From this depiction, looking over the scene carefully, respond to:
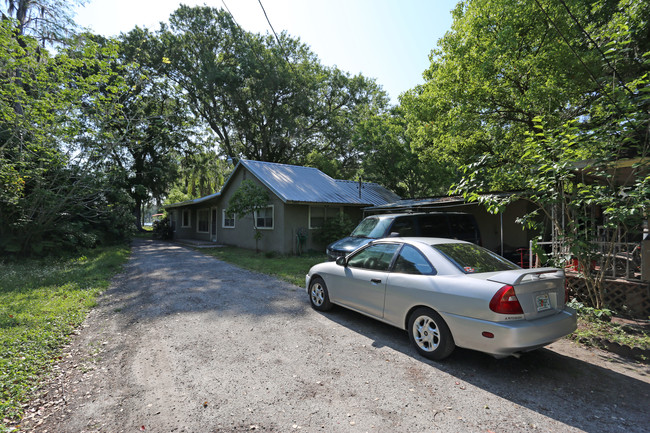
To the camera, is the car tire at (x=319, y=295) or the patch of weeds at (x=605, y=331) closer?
the patch of weeds at (x=605, y=331)

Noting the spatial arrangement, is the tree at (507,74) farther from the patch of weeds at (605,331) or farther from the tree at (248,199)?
the tree at (248,199)

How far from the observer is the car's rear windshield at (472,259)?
4016 millimetres

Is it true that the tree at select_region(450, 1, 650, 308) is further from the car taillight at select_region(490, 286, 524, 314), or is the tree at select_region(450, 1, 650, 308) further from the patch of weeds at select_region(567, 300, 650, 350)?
the car taillight at select_region(490, 286, 524, 314)

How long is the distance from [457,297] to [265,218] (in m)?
12.9

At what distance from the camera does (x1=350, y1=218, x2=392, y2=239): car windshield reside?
349 inches

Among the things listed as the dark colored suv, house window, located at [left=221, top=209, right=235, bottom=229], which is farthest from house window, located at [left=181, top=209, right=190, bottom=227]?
the dark colored suv

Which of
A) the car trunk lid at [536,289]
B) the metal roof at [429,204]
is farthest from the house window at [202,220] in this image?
the car trunk lid at [536,289]

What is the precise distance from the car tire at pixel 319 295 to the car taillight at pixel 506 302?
9.70 feet

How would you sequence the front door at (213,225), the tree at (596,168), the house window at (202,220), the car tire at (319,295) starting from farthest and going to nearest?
1. the house window at (202,220)
2. the front door at (213,225)
3. the car tire at (319,295)
4. the tree at (596,168)

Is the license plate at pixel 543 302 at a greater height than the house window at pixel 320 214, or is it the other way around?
the house window at pixel 320 214

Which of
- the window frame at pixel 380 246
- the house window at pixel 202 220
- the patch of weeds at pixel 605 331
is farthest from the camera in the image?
the house window at pixel 202 220

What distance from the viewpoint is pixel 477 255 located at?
14.4ft

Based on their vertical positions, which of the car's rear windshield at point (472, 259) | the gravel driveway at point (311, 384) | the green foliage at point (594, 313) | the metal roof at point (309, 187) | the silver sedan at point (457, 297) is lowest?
the gravel driveway at point (311, 384)

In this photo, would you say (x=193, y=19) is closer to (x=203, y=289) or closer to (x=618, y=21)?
(x=203, y=289)
